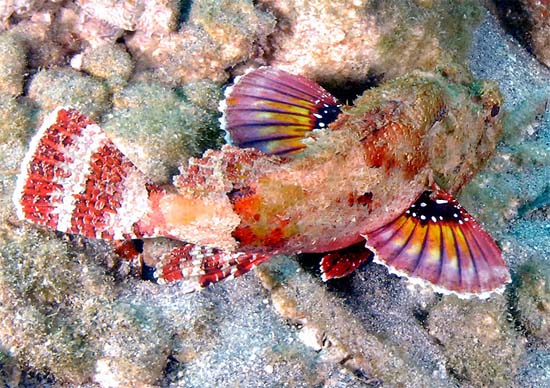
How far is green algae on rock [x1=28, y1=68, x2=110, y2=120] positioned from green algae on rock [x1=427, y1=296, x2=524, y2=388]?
358 cm

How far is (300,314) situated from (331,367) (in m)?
0.48

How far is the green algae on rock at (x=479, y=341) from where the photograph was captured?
4.36m

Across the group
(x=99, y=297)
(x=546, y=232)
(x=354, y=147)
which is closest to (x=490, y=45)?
(x=546, y=232)

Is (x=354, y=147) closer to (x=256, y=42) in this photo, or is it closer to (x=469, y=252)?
(x=469, y=252)

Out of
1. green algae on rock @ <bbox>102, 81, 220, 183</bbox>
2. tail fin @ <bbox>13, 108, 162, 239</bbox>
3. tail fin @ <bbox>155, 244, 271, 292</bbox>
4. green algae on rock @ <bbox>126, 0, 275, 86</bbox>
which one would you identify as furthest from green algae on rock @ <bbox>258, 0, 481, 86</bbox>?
tail fin @ <bbox>13, 108, 162, 239</bbox>

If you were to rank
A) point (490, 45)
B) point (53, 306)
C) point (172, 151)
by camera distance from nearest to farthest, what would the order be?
point (53, 306) → point (172, 151) → point (490, 45)

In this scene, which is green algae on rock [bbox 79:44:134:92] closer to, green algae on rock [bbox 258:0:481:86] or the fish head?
green algae on rock [bbox 258:0:481:86]

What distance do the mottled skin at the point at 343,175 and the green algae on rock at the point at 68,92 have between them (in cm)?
155

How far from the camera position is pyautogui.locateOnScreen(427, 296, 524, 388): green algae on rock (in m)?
4.36

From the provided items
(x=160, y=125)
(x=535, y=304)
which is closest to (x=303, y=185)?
(x=160, y=125)

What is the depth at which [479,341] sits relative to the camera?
4438 mm

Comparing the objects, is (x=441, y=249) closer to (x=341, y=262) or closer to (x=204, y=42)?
(x=341, y=262)

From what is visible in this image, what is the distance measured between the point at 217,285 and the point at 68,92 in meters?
2.13

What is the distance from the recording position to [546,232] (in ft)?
18.4
